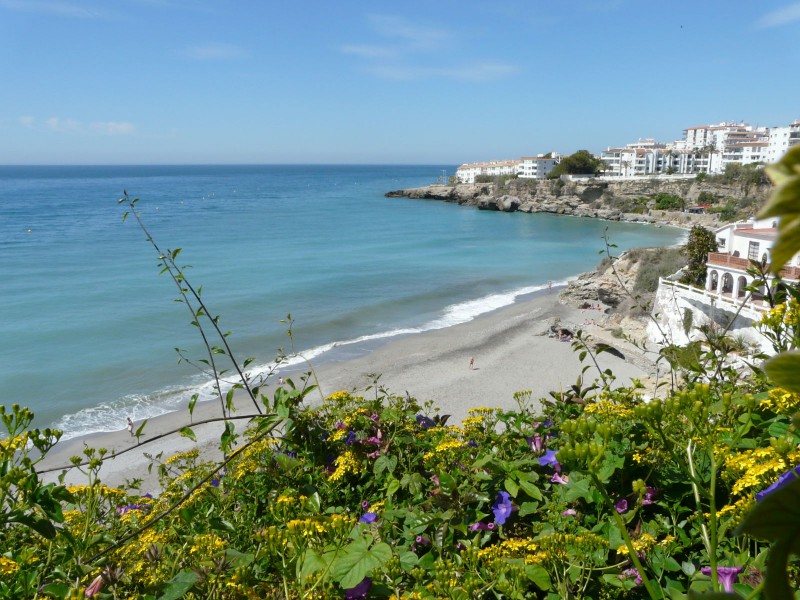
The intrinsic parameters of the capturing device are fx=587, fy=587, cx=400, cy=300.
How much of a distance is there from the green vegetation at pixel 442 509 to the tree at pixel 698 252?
21.8 metres

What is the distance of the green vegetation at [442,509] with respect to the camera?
1432 mm

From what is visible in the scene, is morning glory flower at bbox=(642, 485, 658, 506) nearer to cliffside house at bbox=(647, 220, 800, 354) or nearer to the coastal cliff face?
cliffside house at bbox=(647, 220, 800, 354)

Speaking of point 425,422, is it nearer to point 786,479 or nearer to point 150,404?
point 786,479

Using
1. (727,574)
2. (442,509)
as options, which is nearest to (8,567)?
(442,509)

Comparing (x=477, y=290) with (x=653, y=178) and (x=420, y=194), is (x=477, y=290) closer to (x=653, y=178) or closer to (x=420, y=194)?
(x=653, y=178)

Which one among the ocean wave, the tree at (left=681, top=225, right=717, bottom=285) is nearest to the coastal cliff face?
the tree at (left=681, top=225, right=717, bottom=285)

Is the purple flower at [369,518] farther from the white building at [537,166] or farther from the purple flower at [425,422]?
the white building at [537,166]

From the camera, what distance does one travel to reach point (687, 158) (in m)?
104

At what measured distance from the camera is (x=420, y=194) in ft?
316

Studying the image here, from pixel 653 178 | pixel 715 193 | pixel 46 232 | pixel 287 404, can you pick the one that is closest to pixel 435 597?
pixel 287 404

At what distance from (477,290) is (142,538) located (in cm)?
3019

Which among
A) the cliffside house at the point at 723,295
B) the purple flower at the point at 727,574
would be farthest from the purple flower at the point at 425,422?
the cliffside house at the point at 723,295

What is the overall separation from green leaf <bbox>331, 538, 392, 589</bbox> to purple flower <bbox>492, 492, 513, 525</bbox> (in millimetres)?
601

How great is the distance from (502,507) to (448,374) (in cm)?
1645
